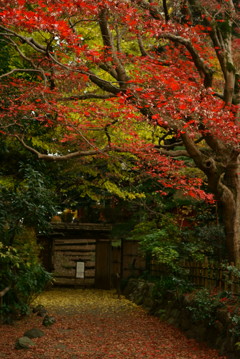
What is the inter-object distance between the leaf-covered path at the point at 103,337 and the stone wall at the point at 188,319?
206mm

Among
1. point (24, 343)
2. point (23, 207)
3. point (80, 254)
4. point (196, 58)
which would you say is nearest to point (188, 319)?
point (24, 343)

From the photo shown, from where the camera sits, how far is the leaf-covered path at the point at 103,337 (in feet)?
28.8

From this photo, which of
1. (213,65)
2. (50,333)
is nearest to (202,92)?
(50,333)

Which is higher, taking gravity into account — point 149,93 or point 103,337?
point 149,93

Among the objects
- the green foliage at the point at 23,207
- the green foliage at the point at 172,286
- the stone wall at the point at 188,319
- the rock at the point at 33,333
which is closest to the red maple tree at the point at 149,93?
the green foliage at the point at 23,207

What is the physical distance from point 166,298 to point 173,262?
155 cm

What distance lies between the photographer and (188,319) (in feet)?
35.3

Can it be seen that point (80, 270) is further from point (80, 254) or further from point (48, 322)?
point (48, 322)

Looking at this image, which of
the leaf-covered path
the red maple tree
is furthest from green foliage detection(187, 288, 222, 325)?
the red maple tree

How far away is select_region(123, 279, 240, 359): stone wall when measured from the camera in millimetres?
8445

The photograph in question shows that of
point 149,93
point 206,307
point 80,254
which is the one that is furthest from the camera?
point 80,254

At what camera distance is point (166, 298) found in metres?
13.3

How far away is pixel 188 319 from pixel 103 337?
2.16m

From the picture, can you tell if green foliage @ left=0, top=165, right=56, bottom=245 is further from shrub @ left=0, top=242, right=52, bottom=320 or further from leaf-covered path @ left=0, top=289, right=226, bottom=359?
leaf-covered path @ left=0, top=289, right=226, bottom=359
